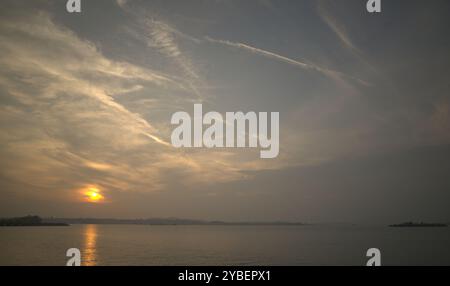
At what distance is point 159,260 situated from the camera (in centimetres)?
5609
